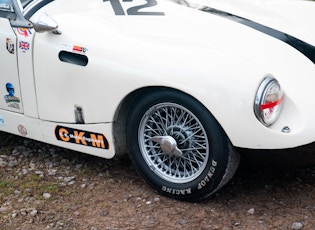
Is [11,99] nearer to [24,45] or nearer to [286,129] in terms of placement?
[24,45]

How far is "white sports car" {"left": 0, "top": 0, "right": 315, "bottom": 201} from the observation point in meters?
3.54

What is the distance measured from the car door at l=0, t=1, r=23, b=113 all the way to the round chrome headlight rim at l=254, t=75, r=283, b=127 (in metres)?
1.79

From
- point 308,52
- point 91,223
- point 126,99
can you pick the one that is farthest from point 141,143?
point 308,52

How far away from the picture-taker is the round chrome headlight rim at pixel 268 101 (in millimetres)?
3465

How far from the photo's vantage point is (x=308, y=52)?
3.97 m

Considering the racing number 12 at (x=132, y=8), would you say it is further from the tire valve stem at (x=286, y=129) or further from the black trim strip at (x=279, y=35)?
the tire valve stem at (x=286, y=129)

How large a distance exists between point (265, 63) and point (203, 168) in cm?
76

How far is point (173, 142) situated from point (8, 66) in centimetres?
135

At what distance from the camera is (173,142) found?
3.90 meters

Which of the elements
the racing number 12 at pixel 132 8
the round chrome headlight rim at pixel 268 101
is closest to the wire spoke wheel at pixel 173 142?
the round chrome headlight rim at pixel 268 101

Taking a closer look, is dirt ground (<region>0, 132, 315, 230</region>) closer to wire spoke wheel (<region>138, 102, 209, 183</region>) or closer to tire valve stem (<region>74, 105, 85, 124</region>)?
wire spoke wheel (<region>138, 102, 209, 183</region>)

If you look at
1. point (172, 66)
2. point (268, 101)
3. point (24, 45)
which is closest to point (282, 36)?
point (268, 101)

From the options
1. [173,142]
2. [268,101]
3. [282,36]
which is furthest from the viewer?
[282,36]

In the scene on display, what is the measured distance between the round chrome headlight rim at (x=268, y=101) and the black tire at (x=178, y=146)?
284mm
